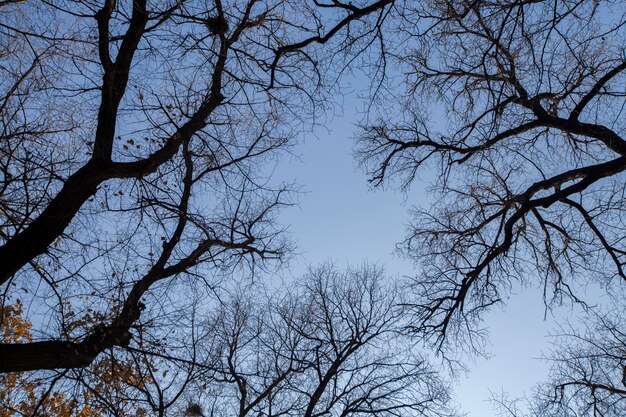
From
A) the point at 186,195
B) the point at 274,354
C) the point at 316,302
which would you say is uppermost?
the point at 316,302

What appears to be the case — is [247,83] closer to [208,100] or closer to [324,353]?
[208,100]

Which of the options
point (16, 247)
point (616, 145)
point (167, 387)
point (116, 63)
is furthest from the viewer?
point (167, 387)

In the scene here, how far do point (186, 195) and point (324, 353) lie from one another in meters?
7.31

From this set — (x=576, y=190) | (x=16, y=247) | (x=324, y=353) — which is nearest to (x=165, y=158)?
(x=16, y=247)

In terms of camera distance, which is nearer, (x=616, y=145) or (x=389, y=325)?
(x=616, y=145)

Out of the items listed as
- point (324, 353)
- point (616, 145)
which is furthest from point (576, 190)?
point (324, 353)

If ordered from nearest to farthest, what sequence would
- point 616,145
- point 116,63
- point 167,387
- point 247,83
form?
point 116,63
point 247,83
point 616,145
point 167,387

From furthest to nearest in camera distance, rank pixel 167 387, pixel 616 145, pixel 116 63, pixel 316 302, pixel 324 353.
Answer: pixel 316 302
pixel 324 353
pixel 167 387
pixel 616 145
pixel 116 63

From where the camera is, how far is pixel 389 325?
45.5 feet

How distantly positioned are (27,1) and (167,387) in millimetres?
7459

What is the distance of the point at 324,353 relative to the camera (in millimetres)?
13438

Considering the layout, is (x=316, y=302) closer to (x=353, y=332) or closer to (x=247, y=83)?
(x=353, y=332)

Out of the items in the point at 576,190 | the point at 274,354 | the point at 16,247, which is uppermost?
the point at 274,354

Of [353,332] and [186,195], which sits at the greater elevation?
[353,332]
